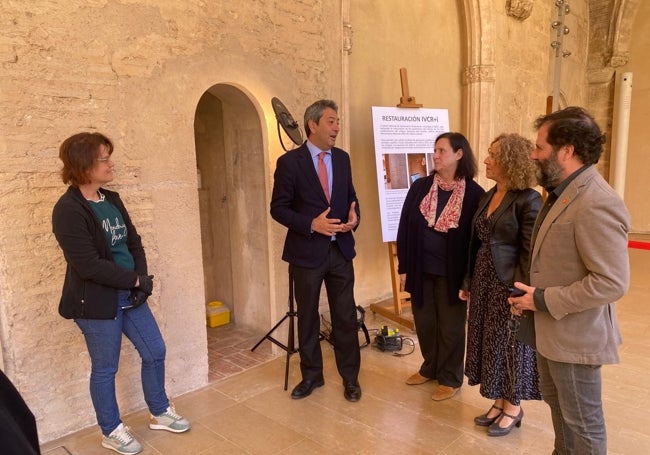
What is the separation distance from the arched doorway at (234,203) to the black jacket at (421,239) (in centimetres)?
127

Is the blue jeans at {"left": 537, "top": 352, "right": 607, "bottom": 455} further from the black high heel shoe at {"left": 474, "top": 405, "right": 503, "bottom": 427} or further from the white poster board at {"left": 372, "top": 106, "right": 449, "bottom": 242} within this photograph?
the white poster board at {"left": 372, "top": 106, "right": 449, "bottom": 242}

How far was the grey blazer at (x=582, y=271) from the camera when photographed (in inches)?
65.2

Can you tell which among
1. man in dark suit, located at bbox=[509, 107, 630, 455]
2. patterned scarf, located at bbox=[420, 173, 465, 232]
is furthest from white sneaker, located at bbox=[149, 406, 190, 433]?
man in dark suit, located at bbox=[509, 107, 630, 455]

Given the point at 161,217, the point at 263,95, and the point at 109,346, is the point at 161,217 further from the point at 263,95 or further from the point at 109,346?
the point at 263,95

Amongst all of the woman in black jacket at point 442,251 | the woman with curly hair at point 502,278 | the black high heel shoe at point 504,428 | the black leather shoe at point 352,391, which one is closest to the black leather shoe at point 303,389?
the black leather shoe at point 352,391

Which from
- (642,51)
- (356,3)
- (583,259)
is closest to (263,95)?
(356,3)

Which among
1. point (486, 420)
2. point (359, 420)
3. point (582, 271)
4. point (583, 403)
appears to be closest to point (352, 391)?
point (359, 420)

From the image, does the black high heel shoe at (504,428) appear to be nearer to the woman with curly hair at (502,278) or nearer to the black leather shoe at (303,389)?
the woman with curly hair at (502,278)

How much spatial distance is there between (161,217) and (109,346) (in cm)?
93

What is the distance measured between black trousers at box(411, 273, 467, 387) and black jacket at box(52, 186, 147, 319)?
6.11ft

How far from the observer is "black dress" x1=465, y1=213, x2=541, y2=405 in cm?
267

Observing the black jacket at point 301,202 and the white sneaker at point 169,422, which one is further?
the black jacket at point 301,202

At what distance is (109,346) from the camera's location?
254 cm

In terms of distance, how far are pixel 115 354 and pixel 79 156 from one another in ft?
3.49
